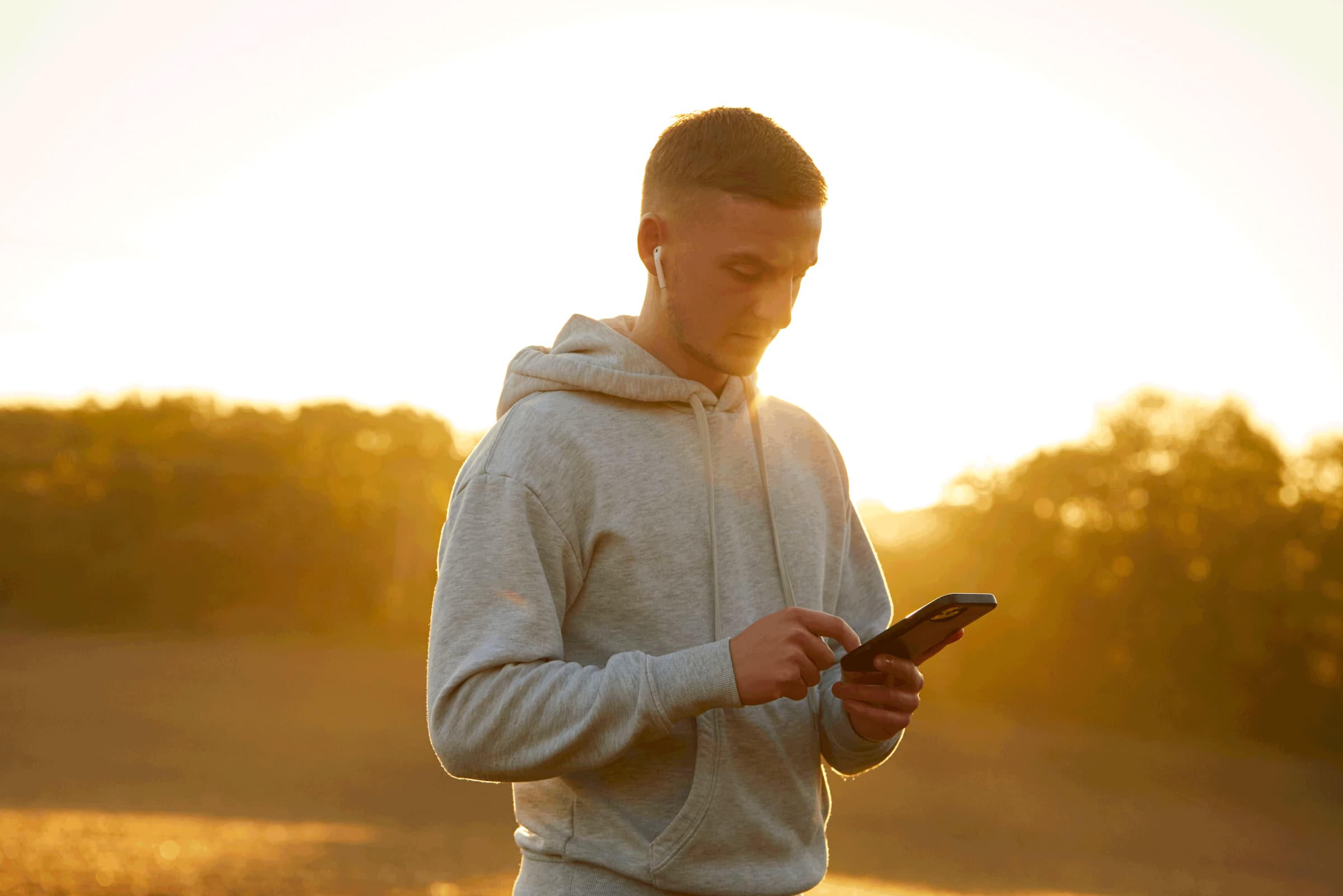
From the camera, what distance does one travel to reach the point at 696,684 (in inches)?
64.1

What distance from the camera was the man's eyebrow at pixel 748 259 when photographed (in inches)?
74.1

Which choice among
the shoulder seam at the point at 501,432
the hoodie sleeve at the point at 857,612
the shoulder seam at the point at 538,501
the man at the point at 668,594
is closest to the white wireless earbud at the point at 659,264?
the man at the point at 668,594

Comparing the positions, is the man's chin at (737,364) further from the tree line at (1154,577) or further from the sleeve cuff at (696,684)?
the tree line at (1154,577)

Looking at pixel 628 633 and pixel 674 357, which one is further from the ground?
pixel 674 357

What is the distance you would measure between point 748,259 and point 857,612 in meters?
0.78

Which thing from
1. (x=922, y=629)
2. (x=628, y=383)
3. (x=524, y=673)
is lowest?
(x=524, y=673)

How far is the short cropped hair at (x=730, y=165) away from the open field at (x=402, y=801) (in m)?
7.75

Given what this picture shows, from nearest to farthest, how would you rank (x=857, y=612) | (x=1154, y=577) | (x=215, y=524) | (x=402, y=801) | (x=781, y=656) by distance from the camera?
(x=781, y=656) < (x=857, y=612) < (x=402, y=801) < (x=1154, y=577) < (x=215, y=524)

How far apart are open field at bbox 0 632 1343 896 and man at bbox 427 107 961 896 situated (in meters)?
7.46

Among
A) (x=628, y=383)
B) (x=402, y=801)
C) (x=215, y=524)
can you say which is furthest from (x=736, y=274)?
(x=215, y=524)

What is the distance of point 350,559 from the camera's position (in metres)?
24.9

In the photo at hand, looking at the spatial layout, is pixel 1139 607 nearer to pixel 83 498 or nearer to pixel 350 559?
pixel 350 559

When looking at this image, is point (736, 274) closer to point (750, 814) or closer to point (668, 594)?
point (668, 594)

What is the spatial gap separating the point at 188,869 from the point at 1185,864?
40.2 feet
